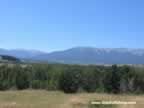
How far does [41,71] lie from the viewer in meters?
64.4

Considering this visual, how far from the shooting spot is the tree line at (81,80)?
177 feet

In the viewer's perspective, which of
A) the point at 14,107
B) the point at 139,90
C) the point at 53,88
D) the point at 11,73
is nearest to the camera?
the point at 14,107

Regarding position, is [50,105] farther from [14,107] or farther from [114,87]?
[114,87]

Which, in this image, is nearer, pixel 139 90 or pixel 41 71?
pixel 139 90

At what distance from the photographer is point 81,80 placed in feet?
183

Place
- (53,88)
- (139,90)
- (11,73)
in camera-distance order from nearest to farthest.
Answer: (139,90) → (53,88) → (11,73)

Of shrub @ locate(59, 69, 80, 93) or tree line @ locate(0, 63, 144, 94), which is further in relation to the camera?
shrub @ locate(59, 69, 80, 93)

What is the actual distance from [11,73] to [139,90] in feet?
75.0

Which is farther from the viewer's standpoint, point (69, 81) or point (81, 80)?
point (81, 80)

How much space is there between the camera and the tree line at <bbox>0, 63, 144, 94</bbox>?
2127 inches

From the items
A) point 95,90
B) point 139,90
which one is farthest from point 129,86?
point 95,90

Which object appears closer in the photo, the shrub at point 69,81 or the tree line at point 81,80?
the tree line at point 81,80

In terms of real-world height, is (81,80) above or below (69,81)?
above

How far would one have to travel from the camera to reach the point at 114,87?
54531 millimetres
